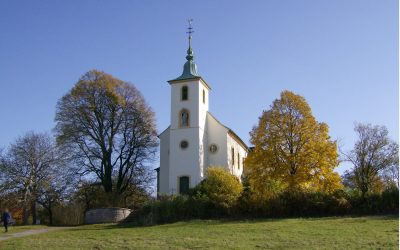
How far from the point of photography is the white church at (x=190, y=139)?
137ft

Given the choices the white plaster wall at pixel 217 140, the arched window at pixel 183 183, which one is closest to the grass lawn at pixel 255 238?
the arched window at pixel 183 183

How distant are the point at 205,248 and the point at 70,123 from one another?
27.3 metres

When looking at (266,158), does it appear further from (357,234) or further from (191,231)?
(357,234)

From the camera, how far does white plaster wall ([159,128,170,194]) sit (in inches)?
1727

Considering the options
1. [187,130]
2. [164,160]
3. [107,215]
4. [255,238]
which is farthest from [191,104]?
[255,238]

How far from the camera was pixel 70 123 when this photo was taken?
41281mm

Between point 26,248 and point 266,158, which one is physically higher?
point 266,158

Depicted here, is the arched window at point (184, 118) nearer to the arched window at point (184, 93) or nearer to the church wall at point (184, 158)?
the church wall at point (184, 158)

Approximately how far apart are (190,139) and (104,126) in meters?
7.52

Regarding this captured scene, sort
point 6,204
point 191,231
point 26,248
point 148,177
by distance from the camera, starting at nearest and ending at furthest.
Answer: point 26,248 → point 191,231 → point 6,204 → point 148,177

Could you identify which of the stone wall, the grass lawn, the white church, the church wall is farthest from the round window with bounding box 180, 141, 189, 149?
the grass lawn

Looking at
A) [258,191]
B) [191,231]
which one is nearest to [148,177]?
[258,191]

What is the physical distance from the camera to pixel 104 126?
138 feet

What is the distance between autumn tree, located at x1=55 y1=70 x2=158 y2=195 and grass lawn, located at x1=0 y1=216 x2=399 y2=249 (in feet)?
63.7
